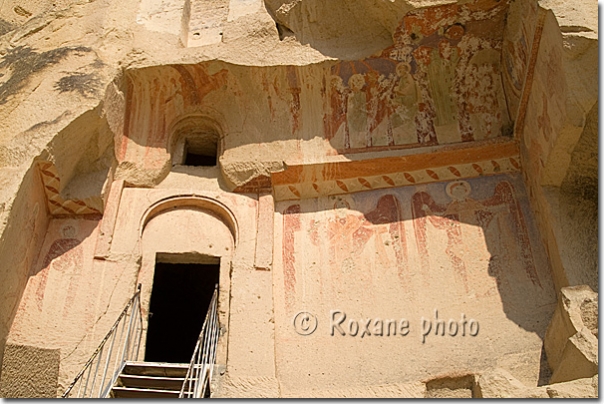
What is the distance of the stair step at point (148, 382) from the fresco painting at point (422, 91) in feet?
11.1

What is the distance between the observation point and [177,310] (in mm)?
10180

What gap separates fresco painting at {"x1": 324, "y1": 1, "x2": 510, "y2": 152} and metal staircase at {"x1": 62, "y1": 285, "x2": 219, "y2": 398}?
9.37ft

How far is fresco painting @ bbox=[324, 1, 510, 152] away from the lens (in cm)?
834

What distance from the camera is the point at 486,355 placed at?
689 centimetres

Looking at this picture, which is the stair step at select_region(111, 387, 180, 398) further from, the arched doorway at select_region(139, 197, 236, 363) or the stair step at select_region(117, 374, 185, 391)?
the arched doorway at select_region(139, 197, 236, 363)

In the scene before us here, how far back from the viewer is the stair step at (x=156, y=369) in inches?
252

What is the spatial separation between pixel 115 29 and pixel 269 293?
3622 millimetres

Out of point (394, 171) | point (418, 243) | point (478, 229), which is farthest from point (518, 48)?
point (418, 243)

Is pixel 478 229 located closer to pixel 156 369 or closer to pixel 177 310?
pixel 156 369

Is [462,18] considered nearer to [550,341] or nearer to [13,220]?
[550,341]

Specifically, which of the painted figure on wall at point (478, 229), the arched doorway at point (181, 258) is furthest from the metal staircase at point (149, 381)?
the painted figure on wall at point (478, 229)

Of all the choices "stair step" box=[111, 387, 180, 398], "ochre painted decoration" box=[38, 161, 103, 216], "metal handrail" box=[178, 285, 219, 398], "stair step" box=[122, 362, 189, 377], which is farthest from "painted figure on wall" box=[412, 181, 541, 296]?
"ochre painted decoration" box=[38, 161, 103, 216]

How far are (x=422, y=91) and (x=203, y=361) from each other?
4.12 metres

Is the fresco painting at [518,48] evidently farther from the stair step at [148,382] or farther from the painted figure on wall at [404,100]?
the stair step at [148,382]
